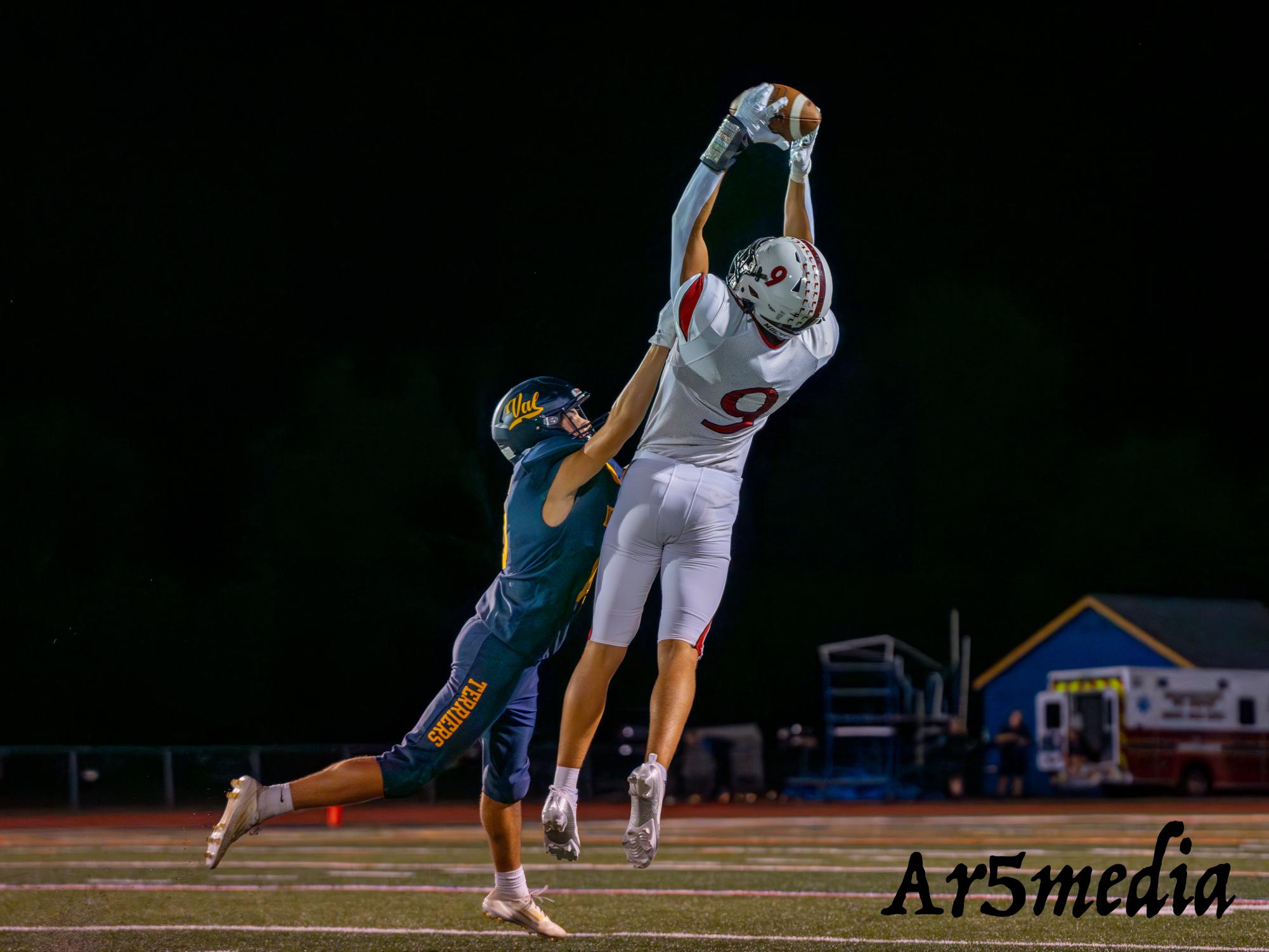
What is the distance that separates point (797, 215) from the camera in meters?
5.80

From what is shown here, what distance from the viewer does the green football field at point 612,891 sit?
269 inches

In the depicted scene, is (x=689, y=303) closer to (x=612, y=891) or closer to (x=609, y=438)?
(x=609, y=438)

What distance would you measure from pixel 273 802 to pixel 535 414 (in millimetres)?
1684

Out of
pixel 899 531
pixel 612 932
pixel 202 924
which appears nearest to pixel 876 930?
pixel 612 932

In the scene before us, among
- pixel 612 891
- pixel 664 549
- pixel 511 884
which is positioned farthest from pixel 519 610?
pixel 612 891

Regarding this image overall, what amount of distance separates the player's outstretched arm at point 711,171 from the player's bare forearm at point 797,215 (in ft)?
0.91

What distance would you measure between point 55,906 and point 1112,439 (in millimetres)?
26063

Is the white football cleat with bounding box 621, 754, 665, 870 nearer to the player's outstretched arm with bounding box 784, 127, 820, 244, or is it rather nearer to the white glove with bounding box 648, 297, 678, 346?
the white glove with bounding box 648, 297, 678, 346

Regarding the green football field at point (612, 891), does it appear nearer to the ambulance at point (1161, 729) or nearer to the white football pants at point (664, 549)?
the white football pants at point (664, 549)

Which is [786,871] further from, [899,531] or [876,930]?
[899,531]

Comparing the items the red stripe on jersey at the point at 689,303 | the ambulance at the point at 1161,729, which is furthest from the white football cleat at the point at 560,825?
the ambulance at the point at 1161,729

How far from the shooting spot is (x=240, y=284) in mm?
12820

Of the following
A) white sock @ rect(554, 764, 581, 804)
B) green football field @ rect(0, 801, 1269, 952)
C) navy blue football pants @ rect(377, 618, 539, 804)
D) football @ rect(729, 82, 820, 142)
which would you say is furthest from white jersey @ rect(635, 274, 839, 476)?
green football field @ rect(0, 801, 1269, 952)

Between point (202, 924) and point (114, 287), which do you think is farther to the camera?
point (114, 287)
